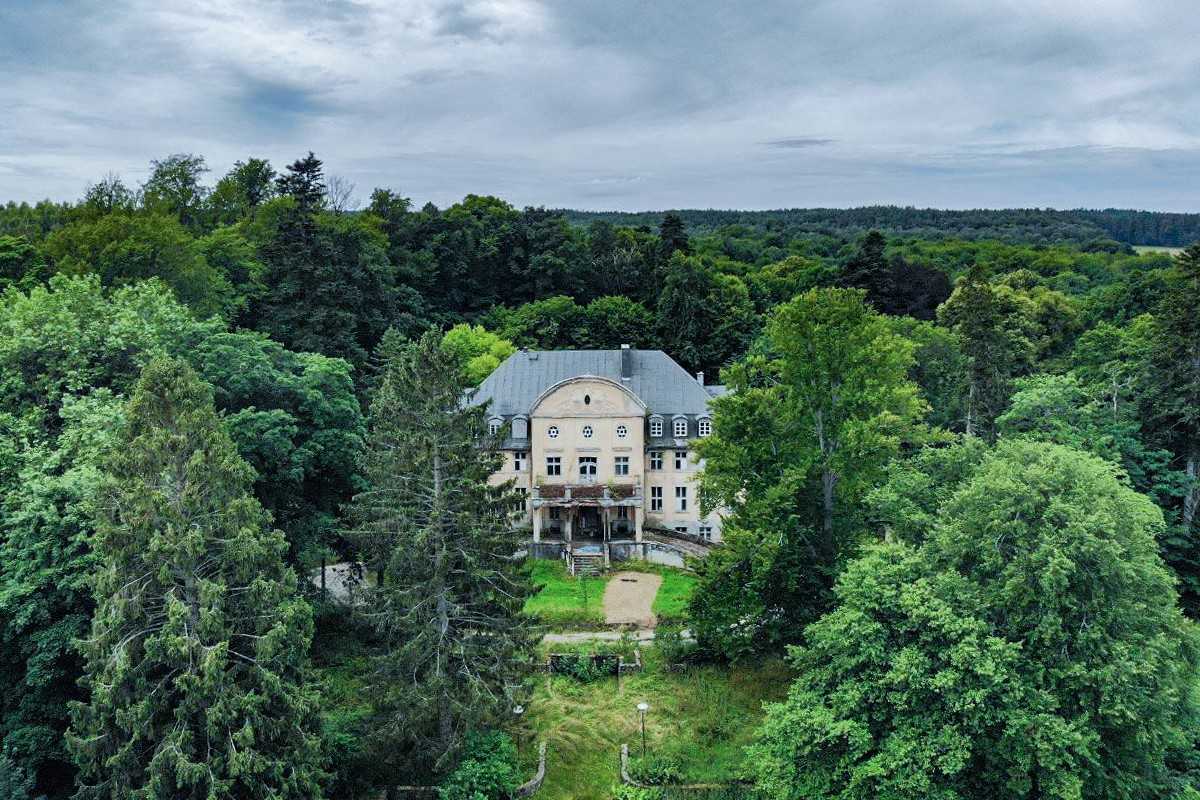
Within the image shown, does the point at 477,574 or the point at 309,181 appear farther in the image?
the point at 309,181

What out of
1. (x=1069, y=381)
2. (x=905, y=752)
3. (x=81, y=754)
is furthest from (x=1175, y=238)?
(x=81, y=754)

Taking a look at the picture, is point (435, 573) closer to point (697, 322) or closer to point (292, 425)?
point (292, 425)

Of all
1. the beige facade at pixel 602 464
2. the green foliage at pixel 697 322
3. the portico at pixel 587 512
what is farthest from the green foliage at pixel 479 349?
the green foliage at pixel 697 322

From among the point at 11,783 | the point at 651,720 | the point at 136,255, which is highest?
the point at 136,255

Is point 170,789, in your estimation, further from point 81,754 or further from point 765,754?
point 765,754

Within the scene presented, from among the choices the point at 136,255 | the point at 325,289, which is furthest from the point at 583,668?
the point at 136,255

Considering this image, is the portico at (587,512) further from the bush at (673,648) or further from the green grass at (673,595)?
the bush at (673,648)

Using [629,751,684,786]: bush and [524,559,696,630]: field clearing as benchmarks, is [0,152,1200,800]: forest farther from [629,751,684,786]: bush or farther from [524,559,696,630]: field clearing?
[524,559,696,630]: field clearing
